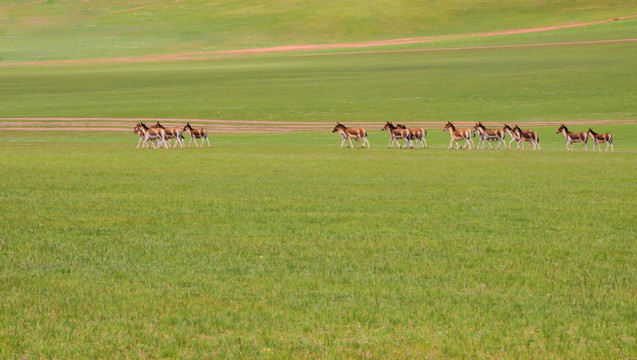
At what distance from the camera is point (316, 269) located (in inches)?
535

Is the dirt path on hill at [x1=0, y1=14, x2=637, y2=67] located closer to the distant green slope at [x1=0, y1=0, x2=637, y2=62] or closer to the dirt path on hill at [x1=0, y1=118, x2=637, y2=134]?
the distant green slope at [x1=0, y1=0, x2=637, y2=62]

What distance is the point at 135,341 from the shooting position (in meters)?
9.76

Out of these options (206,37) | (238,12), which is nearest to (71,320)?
(206,37)

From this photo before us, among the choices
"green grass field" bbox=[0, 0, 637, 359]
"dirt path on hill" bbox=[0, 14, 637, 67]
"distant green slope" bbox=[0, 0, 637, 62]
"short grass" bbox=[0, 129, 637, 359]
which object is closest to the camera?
"short grass" bbox=[0, 129, 637, 359]

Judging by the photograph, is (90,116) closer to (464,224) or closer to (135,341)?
(464,224)

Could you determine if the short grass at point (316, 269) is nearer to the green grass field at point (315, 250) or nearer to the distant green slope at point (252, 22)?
the green grass field at point (315, 250)

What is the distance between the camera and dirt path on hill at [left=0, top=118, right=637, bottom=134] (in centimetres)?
6800

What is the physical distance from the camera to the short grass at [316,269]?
9836 millimetres

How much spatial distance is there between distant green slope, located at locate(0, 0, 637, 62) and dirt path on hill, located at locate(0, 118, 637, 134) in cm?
6619

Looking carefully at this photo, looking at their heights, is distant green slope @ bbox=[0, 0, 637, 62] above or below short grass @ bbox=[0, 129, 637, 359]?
above

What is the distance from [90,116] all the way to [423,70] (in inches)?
1762

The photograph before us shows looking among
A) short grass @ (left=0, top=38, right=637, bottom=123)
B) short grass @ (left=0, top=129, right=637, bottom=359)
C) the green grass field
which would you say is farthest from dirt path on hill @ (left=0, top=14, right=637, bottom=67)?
short grass @ (left=0, top=129, right=637, bottom=359)

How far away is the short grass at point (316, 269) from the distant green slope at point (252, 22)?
392 ft

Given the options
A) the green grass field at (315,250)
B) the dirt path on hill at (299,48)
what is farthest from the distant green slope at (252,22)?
the green grass field at (315,250)
